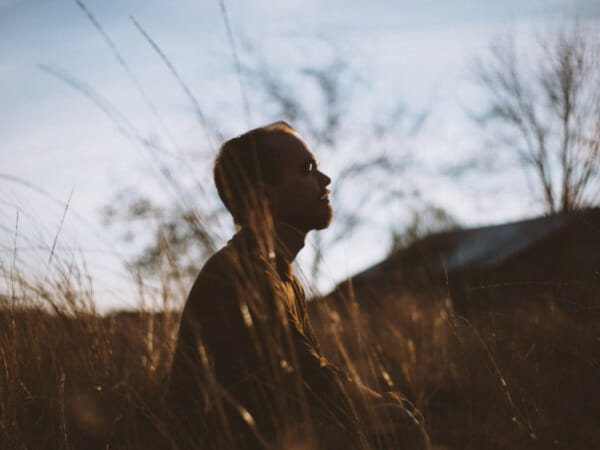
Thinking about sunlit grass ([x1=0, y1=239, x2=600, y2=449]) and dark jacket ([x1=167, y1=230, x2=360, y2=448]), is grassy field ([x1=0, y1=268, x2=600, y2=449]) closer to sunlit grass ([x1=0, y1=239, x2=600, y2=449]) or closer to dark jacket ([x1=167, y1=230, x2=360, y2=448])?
sunlit grass ([x1=0, y1=239, x2=600, y2=449])

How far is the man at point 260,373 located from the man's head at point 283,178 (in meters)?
0.14

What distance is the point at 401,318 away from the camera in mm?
4457

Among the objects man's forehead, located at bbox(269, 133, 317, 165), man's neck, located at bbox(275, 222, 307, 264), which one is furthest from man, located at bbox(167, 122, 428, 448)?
man's forehead, located at bbox(269, 133, 317, 165)

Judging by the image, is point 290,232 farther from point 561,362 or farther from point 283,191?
point 561,362

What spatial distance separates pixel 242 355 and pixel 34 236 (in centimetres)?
118

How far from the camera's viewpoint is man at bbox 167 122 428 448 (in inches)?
36.7

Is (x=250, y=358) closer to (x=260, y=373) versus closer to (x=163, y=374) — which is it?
(x=260, y=373)

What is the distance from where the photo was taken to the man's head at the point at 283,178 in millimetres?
1360

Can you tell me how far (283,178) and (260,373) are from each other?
651 mm

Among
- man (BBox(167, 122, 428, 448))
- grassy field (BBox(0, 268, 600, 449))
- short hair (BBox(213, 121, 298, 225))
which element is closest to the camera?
man (BBox(167, 122, 428, 448))

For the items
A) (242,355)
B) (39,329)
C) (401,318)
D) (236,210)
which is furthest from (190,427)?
(401,318)

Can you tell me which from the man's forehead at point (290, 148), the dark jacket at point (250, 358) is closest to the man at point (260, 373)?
the dark jacket at point (250, 358)

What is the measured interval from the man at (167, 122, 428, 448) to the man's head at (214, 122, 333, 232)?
14 cm

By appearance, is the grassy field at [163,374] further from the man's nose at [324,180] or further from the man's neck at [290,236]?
the man's nose at [324,180]
